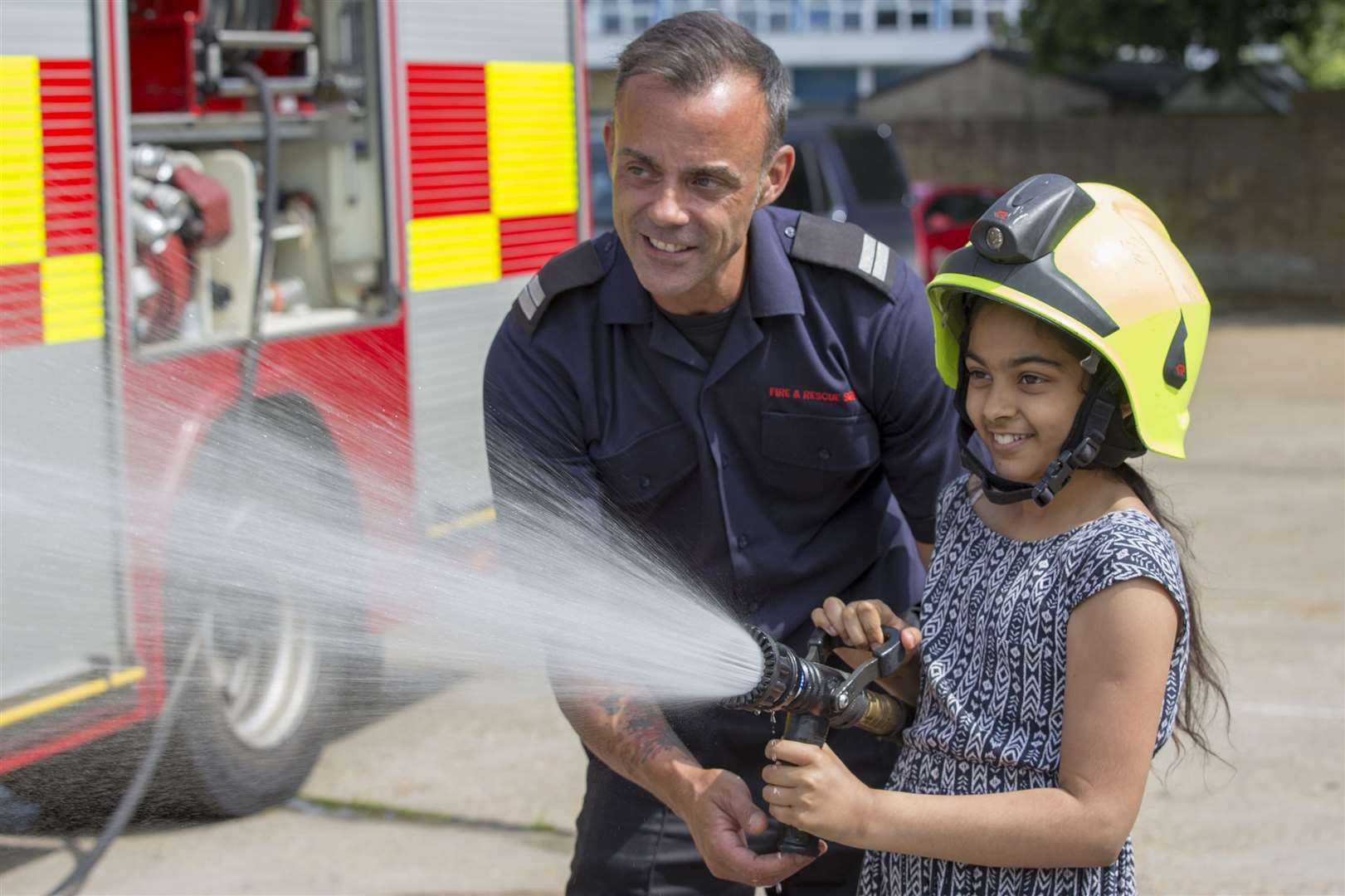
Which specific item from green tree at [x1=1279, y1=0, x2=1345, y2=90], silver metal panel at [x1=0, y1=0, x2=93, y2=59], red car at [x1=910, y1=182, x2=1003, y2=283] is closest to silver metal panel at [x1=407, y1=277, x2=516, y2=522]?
silver metal panel at [x1=0, y1=0, x2=93, y2=59]

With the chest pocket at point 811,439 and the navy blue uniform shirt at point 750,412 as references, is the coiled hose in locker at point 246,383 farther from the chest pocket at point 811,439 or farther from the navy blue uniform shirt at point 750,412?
the chest pocket at point 811,439

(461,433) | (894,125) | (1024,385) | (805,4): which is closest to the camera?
(1024,385)

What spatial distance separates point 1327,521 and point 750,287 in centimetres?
689

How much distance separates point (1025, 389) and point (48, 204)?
2857mm

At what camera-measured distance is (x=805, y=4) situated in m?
53.0

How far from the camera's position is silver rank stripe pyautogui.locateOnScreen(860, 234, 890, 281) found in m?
2.67

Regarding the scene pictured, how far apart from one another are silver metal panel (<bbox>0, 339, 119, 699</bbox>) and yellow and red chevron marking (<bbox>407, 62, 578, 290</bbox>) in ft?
5.20

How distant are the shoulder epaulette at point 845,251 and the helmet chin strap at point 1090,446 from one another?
55cm

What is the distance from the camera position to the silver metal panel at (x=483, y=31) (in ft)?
18.3

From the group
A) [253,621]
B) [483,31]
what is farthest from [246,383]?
[483,31]

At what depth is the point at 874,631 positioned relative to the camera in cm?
236

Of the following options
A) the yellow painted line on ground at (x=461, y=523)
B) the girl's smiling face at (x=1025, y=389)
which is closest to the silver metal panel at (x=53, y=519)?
the yellow painted line on ground at (x=461, y=523)

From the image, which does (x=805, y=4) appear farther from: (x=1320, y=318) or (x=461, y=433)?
(x=461, y=433)

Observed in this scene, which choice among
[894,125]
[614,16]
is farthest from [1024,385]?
[614,16]
